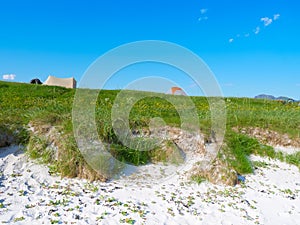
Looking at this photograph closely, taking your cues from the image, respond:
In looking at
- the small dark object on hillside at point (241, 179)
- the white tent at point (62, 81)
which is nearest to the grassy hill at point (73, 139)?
the small dark object on hillside at point (241, 179)

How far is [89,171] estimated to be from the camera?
212 inches

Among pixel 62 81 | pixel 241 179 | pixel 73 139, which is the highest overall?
pixel 62 81

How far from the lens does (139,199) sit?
481 centimetres

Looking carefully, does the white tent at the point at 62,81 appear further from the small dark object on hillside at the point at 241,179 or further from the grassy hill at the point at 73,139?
the small dark object on hillside at the point at 241,179

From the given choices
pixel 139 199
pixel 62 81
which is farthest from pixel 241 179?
pixel 62 81

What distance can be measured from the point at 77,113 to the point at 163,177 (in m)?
2.91

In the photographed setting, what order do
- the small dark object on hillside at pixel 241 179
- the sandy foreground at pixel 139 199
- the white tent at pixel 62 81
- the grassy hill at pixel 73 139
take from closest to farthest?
the sandy foreground at pixel 139 199, the grassy hill at pixel 73 139, the small dark object on hillside at pixel 241 179, the white tent at pixel 62 81

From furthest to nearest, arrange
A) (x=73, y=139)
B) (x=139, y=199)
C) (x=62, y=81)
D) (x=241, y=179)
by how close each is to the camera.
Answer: (x=62, y=81)
(x=241, y=179)
(x=73, y=139)
(x=139, y=199)

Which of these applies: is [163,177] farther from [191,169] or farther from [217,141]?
[217,141]

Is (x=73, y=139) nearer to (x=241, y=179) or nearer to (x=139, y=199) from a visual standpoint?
(x=139, y=199)

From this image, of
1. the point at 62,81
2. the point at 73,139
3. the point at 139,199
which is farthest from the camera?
the point at 62,81

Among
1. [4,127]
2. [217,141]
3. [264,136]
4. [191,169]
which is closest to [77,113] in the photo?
[4,127]

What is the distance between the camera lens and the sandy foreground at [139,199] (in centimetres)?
414

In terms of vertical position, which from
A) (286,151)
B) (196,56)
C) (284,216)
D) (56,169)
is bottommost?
(284,216)
